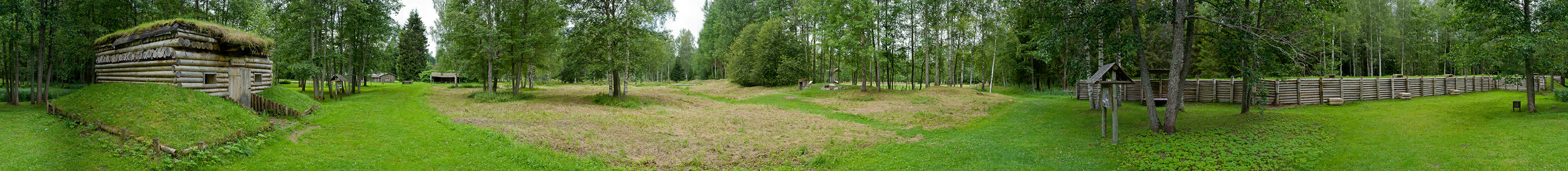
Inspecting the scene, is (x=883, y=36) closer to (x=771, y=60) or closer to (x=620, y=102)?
(x=771, y=60)

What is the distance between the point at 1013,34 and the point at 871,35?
275 inches

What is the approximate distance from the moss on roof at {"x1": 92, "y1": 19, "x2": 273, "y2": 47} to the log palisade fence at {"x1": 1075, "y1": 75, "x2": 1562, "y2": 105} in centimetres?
2173

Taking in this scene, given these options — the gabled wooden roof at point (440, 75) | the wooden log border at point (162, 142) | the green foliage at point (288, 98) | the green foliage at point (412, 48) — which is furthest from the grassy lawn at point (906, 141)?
the gabled wooden roof at point (440, 75)

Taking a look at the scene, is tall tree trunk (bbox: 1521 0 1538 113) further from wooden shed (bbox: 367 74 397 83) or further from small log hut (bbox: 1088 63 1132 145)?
wooden shed (bbox: 367 74 397 83)

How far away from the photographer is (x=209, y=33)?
16.1m

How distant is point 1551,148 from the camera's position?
8438 millimetres

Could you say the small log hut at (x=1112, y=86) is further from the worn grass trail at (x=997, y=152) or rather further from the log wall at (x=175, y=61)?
the log wall at (x=175, y=61)

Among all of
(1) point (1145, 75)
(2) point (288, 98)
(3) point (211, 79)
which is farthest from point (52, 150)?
(1) point (1145, 75)

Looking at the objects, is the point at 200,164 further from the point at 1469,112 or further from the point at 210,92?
the point at 1469,112

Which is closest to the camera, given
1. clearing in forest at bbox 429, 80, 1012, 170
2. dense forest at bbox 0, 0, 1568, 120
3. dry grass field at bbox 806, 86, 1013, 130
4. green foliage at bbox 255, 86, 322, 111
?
clearing in forest at bbox 429, 80, 1012, 170

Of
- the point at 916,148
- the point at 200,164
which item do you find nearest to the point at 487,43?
the point at 200,164

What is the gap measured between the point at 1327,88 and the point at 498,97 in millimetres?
25295

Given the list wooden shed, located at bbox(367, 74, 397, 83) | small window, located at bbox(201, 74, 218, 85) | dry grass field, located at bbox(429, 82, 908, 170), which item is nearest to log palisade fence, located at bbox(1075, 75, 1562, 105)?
dry grass field, located at bbox(429, 82, 908, 170)

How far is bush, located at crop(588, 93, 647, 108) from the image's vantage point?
2097 cm
